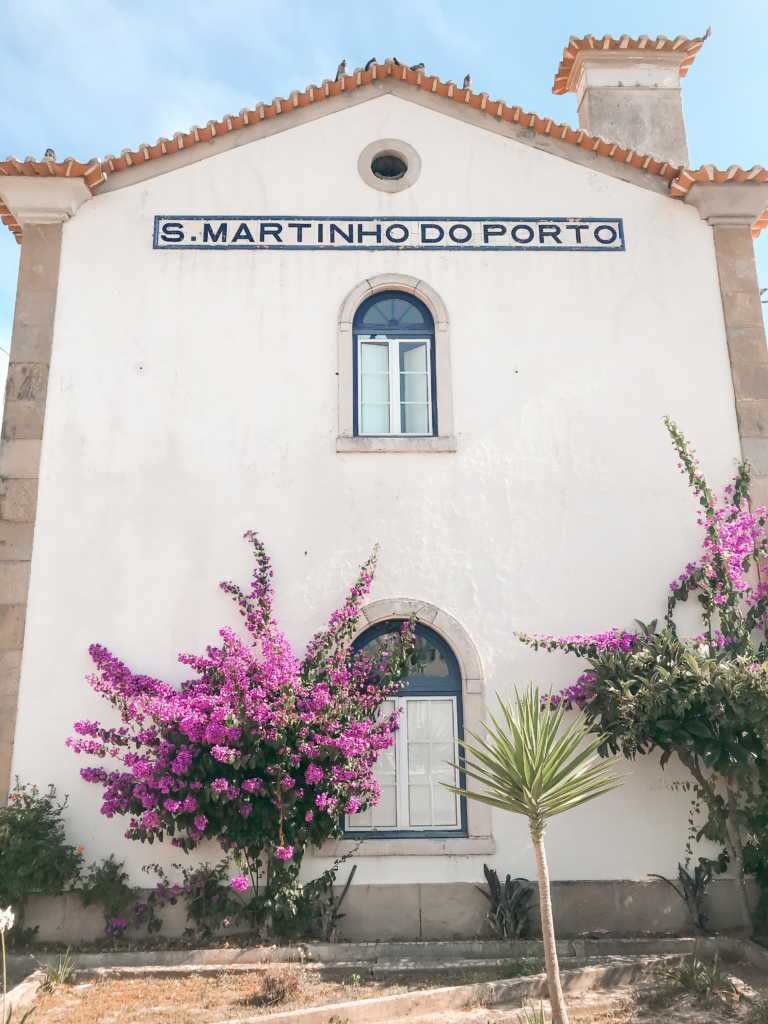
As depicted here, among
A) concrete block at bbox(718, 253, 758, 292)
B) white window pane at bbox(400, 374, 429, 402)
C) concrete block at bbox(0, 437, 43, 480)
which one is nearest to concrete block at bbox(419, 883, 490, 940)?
white window pane at bbox(400, 374, 429, 402)

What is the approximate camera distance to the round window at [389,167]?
29.3ft

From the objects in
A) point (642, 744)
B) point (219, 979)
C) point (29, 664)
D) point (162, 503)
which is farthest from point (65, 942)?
point (642, 744)

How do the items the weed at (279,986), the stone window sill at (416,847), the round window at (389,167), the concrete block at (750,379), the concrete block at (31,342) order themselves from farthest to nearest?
the round window at (389,167)
the concrete block at (750,379)
the concrete block at (31,342)
the stone window sill at (416,847)
the weed at (279,986)

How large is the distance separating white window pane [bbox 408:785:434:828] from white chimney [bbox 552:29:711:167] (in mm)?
7564

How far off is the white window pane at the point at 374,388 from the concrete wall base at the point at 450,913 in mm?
4191

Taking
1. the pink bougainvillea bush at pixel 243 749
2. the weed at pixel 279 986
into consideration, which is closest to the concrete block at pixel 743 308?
the pink bougainvillea bush at pixel 243 749

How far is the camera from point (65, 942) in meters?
6.84

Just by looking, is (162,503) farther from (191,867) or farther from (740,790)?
(740,790)

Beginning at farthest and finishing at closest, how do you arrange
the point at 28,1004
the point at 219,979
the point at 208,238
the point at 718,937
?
the point at 208,238, the point at 718,937, the point at 219,979, the point at 28,1004

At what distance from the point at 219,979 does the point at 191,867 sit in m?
1.11

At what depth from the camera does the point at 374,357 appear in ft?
27.5

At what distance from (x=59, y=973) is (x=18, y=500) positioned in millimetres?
3794

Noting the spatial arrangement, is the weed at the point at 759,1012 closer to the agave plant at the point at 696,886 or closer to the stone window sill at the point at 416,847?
the agave plant at the point at 696,886

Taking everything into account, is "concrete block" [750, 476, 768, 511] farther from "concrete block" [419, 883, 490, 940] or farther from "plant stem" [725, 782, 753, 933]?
"concrete block" [419, 883, 490, 940]
